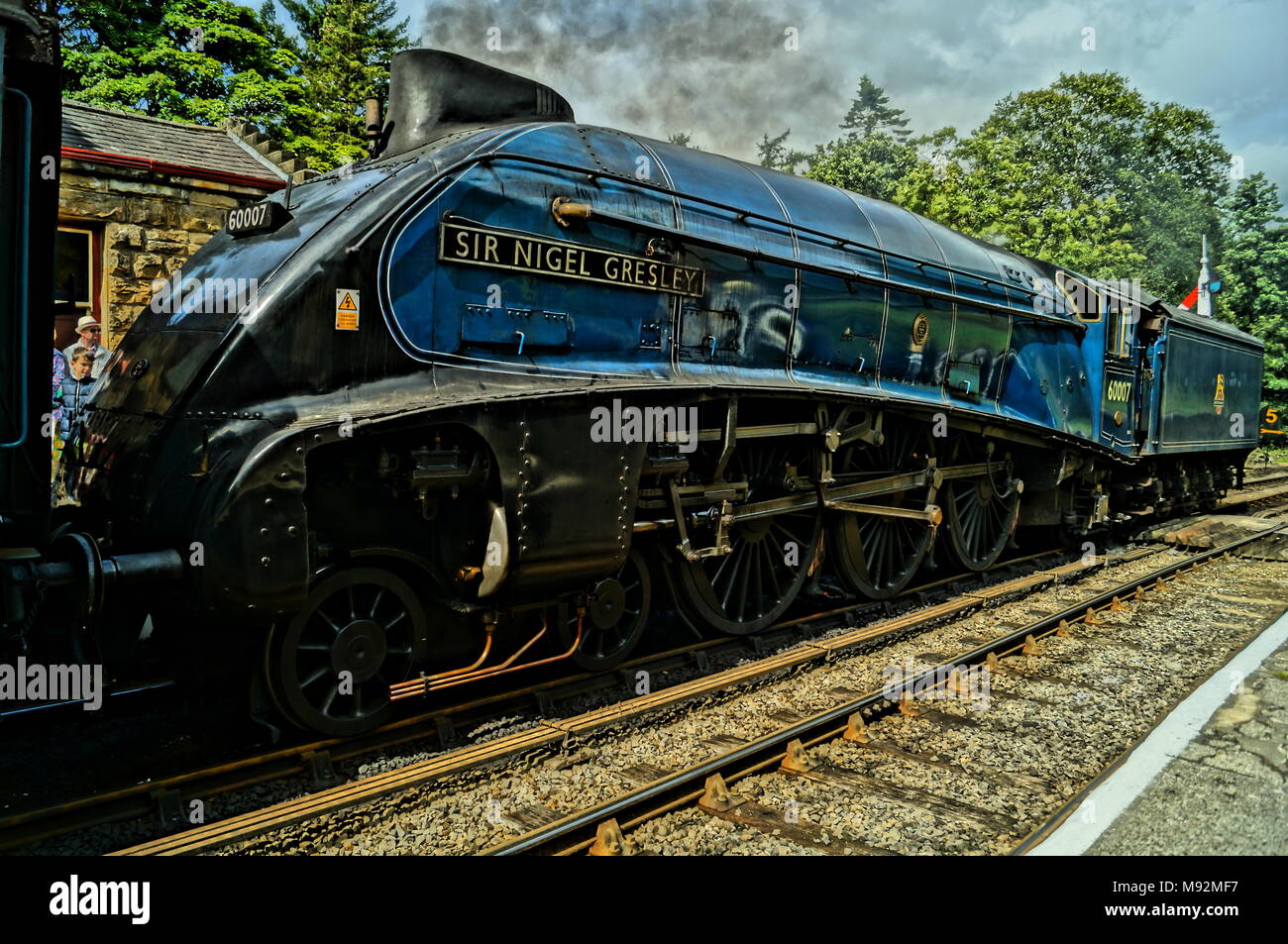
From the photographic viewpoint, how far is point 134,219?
421 inches

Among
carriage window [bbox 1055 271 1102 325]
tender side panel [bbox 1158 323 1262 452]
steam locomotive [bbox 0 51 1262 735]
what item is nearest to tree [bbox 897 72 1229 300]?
tender side panel [bbox 1158 323 1262 452]

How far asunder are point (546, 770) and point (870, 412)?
3.91 m

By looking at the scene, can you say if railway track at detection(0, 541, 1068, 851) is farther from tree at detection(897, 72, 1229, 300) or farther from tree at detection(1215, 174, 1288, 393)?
tree at detection(1215, 174, 1288, 393)

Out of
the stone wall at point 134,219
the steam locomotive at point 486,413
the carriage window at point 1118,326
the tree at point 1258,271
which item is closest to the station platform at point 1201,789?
the steam locomotive at point 486,413

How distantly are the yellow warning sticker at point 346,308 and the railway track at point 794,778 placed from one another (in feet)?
7.94

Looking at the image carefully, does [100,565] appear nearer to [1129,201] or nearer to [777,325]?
[777,325]

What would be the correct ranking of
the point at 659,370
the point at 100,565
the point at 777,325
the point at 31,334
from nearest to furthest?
1. the point at 31,334
2. the point at 100,565
3. the point at 659,370
4. the point at 777,325

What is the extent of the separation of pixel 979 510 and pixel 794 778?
542cm

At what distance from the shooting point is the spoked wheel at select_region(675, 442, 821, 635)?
243 inches

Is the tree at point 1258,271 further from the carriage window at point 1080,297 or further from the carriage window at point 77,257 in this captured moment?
the carriage window at point 77,257

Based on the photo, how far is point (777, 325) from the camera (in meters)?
6.37

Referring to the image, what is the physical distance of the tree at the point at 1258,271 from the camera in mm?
31578

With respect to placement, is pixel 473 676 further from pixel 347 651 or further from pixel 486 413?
pixel 486 413

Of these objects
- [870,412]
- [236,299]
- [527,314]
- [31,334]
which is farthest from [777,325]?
[31,334]
